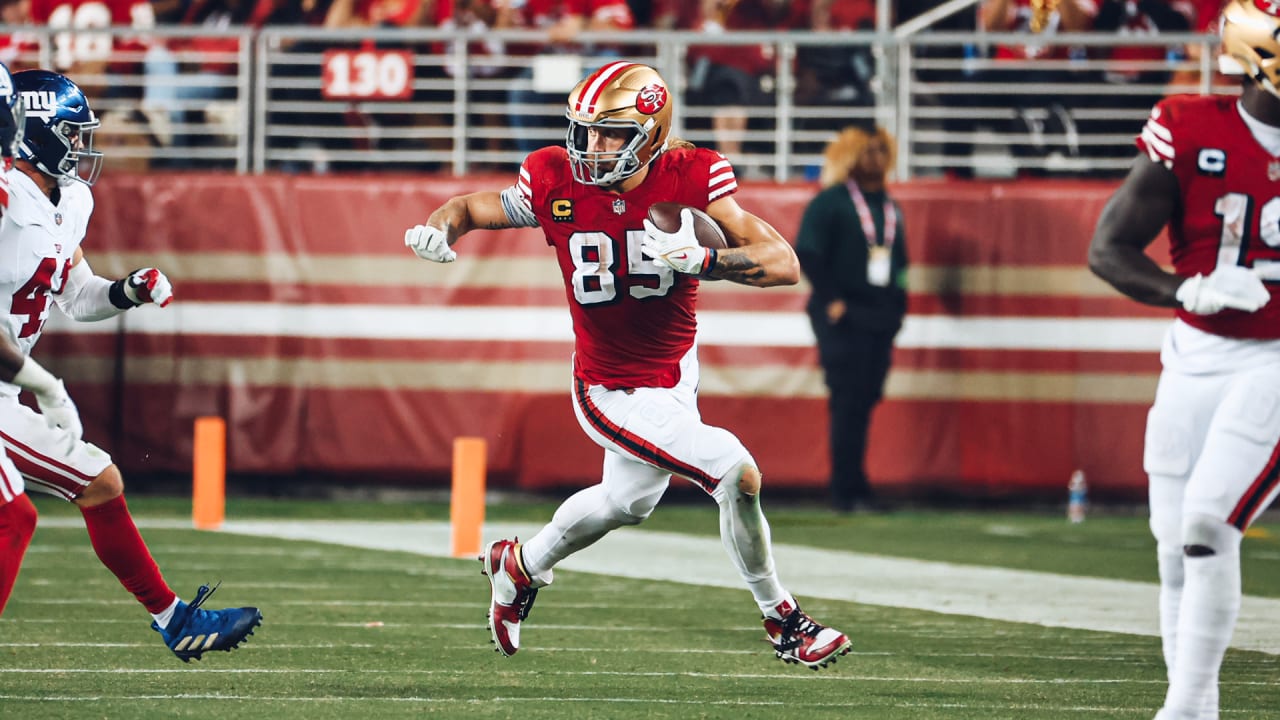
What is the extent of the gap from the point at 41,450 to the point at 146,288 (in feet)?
2.19

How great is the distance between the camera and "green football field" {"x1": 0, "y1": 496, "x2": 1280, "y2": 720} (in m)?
5.44

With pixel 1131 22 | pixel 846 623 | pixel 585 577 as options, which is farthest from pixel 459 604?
pixel 1131 22

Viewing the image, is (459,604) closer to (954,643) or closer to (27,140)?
(954,643)

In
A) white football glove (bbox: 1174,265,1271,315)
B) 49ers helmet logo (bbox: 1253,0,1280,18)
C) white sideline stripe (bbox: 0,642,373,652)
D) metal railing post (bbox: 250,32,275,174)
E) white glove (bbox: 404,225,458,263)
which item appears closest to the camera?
white football glove (bbox: 1174,265,1271,315)

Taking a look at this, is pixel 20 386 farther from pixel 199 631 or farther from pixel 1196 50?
pixel 1196 50

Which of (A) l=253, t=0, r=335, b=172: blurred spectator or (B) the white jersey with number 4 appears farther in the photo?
(A) l=253, t=0, r=335, b=172: blurred spectator

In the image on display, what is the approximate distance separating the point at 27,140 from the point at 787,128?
265 inches

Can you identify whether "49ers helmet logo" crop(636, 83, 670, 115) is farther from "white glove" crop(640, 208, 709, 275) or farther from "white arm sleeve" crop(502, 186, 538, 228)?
"white arm sleeve" crop(502, 186, 538, 228)

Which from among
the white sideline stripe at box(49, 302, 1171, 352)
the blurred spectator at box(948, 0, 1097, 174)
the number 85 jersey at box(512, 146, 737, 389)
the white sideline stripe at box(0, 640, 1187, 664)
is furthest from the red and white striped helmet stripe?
the blurred spectator at box(948, 0, 1097, 174)

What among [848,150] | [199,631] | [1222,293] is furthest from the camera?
[848,150]

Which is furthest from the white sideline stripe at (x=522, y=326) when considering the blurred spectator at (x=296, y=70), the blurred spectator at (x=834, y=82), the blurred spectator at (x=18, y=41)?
the blurred spectator at (x=18, y=41)

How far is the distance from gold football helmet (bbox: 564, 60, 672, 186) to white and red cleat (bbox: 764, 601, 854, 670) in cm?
145

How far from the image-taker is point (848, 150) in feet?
34.8

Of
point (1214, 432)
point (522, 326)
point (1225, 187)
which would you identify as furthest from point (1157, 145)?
point (522, 326)
